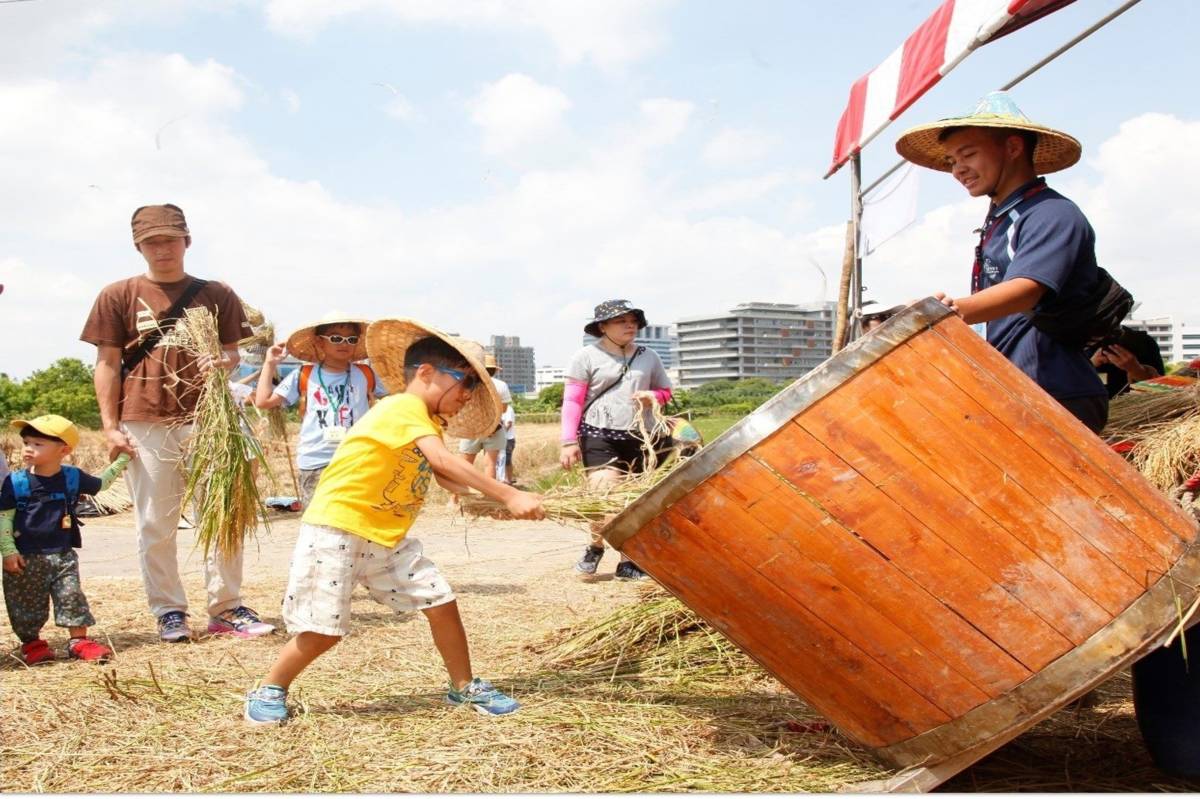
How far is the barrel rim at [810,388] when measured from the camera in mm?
2352

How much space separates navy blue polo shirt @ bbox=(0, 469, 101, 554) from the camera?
4605mm

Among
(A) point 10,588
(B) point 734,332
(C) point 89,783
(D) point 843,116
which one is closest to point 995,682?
(C) point 89,783


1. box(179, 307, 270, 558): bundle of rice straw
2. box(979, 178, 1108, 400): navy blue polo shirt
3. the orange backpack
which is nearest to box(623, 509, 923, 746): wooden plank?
box(979, 178, 1108, 400): navy blue polo shirt

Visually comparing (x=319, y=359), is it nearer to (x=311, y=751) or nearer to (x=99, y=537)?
(x=311, y=751)

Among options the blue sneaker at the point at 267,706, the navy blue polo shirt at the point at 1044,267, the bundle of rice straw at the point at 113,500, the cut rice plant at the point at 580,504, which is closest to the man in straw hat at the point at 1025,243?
the navy blue polo shirt at the point at 1044,267

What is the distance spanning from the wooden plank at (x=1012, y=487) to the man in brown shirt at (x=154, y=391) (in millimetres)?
3581

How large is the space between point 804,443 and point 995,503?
1.49 ft

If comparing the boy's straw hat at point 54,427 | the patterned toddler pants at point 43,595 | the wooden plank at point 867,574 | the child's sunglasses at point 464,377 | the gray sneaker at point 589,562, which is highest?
the child's sunglasses at point 464,377

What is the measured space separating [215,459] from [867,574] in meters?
3.44

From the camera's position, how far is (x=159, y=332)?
16.1 ft

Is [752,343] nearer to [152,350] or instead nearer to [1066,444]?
[152,350]

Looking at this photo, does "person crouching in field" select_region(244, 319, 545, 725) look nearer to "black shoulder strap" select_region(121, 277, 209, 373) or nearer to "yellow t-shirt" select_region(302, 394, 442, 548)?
"yellow t-shirt" select_region(302, 394, 442, 548)

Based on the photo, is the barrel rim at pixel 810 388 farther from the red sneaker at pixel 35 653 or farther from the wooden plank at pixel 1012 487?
the red sneaker at pixel 35 653

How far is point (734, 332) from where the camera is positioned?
76.6 meters
